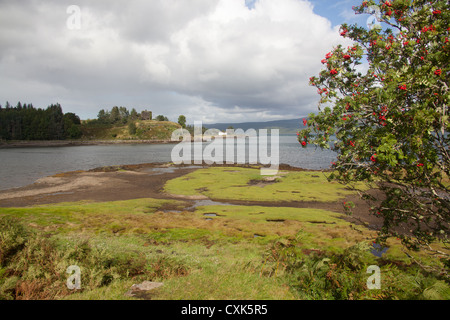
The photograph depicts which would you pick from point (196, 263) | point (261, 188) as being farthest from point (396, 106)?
point (261, 188)

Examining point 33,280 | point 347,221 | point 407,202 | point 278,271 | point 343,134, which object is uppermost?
point 343,134

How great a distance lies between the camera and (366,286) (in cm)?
926

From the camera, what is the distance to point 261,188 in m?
45.3

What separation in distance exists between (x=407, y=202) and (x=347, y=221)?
18.9 metres

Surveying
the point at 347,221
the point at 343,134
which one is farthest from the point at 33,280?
the point at 347,221

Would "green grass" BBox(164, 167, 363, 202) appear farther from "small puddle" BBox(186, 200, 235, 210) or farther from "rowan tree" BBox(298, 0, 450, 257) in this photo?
"rowan tree" BBox(298, 0, 450, 257)

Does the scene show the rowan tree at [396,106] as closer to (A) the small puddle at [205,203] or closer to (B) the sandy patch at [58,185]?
(A) the small puddle at [205,203]

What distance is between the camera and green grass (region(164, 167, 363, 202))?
39656mm

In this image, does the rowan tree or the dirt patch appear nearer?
the rowan tree

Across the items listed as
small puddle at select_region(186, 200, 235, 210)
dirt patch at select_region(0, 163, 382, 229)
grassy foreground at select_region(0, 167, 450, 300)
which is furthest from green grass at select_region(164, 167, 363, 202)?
grassy foreground at select_region(0, 167, 450, 300)

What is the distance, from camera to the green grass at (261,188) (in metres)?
39.7

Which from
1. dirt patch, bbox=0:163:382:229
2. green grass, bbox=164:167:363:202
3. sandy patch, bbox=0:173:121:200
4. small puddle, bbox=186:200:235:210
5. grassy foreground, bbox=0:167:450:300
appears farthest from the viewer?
sandy patch, bbox=0:173:121:200
